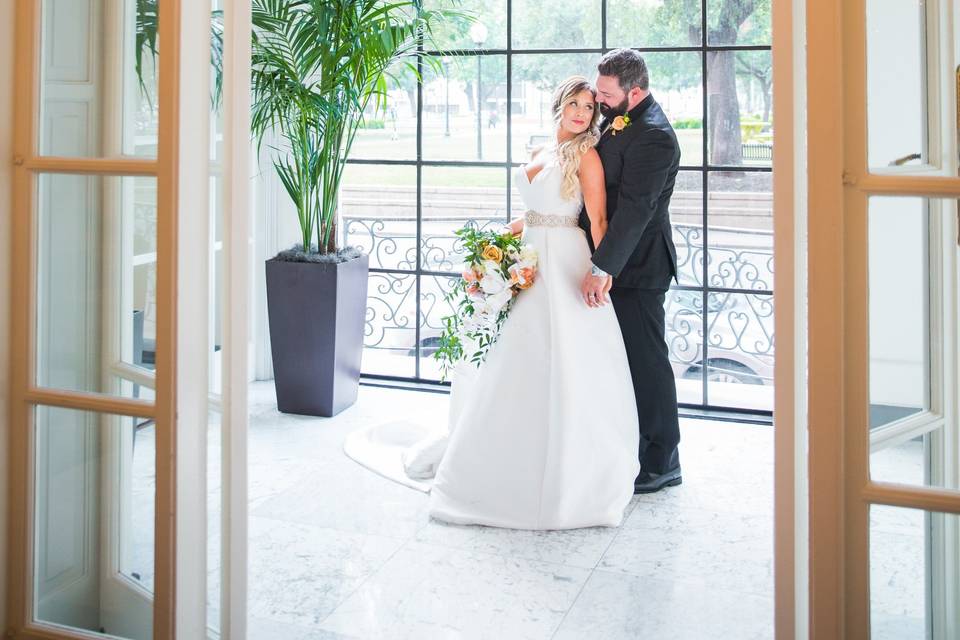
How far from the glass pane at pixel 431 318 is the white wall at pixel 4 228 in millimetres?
3314

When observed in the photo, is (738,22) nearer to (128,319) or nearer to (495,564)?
(495,564)

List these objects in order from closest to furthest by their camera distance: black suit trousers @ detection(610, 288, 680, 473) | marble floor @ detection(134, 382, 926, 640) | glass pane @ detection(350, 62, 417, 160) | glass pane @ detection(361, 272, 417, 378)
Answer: marble floor @ detection(134, 382, 926, 640), black suit trousers @ detection(610, 288, 680, 473), glass pane @ detection(350, 62, 417, 160), glass pane @ detection(361, 272, 417, 378)

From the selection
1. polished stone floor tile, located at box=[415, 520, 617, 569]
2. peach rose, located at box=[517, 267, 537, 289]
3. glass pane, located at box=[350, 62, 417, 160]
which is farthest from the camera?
glass pane, located at box=[350, 62, 417, 160]

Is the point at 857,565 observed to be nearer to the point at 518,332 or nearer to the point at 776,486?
the point at 776,486

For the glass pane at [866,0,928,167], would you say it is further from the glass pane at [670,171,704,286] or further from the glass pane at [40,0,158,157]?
the glass pane at [670,171,704,286]

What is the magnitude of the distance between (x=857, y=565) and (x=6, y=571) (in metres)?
1.85

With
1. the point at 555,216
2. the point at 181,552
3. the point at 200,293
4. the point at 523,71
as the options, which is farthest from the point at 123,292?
the point at 523,71

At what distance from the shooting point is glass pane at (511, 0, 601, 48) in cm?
500

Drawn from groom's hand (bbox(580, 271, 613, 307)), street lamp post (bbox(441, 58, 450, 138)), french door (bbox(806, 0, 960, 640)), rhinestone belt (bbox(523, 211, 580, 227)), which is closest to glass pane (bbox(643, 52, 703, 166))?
street lamp post (bbox(441, 58, 450, 138))

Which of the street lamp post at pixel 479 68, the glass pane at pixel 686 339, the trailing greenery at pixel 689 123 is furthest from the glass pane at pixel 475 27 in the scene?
the glass pane at pixel 686 339

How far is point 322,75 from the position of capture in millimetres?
4566

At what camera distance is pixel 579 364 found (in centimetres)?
347

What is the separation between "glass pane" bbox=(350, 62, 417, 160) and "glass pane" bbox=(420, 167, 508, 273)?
0.20 m

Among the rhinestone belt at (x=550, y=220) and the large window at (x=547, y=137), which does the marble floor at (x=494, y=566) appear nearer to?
the large window at (x=547, y=137)
